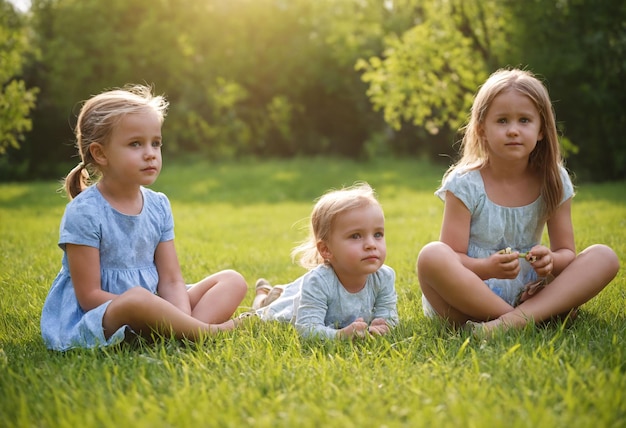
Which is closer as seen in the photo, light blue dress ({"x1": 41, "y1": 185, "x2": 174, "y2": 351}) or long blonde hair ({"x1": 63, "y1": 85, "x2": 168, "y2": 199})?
light blue dress ({"x1": 41, "y1": 185, "x2": 174, "y2": 351})

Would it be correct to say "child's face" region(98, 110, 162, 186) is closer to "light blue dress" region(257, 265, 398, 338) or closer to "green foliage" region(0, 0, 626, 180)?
"light blue dress" region(257, 265, 398, 338)

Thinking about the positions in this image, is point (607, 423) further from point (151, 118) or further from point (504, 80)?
point (151, 118)

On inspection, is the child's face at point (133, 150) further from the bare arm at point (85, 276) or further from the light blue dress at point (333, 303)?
the light blue dress at point (333, 303)

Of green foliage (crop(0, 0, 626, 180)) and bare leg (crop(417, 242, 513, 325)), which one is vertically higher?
green foliage (crop(0, 0, 626, 180))

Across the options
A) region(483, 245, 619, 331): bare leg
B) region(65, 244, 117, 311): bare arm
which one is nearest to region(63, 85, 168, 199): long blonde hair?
region(65, 244, 117, 311): bare arm

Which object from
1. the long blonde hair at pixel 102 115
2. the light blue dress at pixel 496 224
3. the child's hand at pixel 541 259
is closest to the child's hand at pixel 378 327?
the light blue dress at pixel 496 224

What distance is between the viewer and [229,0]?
20.3m

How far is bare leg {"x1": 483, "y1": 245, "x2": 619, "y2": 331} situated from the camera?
10.7 feet

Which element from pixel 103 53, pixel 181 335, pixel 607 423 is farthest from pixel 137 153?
pixel 103 53

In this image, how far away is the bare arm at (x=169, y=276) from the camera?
3523 millimetres

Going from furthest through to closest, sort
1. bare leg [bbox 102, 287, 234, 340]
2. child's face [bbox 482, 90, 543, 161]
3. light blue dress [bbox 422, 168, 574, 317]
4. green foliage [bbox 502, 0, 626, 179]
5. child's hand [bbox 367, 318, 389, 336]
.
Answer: green foliage [bbox 502, 0, 626, 179] → light blue dress [bbox 422, 168, 574, 317] → child's face [bbox 482, 90, 543, 161] → child's hand [bbox 367, 318, 389, 336] → bare leg [bbox 102, 287, 234, 340]

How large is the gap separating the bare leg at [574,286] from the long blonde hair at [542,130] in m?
0.39

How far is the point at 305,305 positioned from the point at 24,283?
7.62 ft

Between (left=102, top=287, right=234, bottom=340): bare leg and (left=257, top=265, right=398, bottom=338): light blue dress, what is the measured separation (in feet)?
1.69
